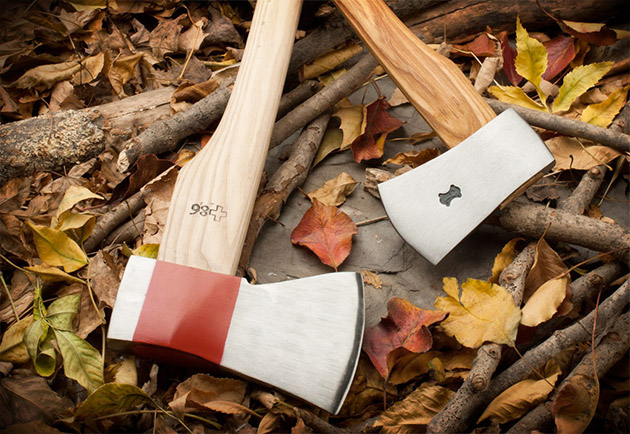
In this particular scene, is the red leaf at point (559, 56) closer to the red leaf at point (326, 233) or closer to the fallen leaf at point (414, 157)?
the fallen leaf at point (414, 157)

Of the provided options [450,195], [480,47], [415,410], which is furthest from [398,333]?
[480,47]

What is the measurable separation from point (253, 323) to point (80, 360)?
557 millimetres

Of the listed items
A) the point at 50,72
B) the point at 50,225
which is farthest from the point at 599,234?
the point at 50,72

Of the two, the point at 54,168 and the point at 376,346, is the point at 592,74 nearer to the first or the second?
the point at 376,346

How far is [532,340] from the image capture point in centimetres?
175

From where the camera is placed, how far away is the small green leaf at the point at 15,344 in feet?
5.54

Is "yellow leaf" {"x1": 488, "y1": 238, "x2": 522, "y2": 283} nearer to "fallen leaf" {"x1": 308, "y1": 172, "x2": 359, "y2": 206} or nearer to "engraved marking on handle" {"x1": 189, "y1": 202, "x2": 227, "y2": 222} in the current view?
"fallen leaf" {"x1": 308, "y1": 172, "x2": 359, "y2": 206}

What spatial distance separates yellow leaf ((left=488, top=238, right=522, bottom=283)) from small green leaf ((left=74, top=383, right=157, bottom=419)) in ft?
3.98

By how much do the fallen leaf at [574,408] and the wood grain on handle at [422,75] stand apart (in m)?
0.91

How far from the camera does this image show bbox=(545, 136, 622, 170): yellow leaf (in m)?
2.06

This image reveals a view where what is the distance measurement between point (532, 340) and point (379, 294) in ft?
1.75

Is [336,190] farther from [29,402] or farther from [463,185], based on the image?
[29,402]

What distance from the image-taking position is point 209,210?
1.78 metres

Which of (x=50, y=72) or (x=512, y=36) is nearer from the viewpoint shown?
(x=50, y=72)
